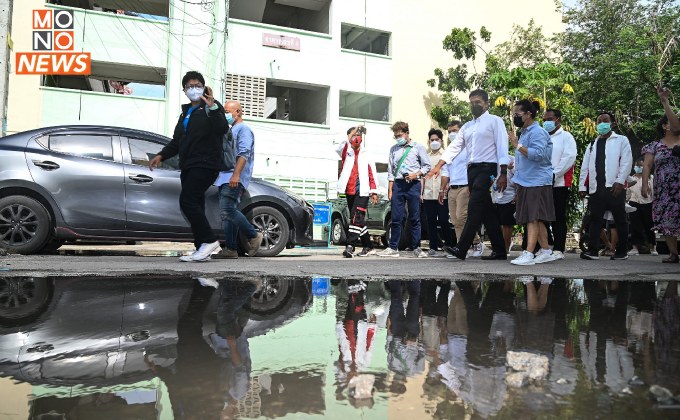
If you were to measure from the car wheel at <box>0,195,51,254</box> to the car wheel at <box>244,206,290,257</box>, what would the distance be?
242 centimetres

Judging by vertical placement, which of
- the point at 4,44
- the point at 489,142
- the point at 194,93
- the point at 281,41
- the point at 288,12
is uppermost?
the point at 288,12

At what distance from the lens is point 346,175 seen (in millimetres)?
8398

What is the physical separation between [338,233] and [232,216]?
8121 millimetres

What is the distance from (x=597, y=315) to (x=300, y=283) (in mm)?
2068

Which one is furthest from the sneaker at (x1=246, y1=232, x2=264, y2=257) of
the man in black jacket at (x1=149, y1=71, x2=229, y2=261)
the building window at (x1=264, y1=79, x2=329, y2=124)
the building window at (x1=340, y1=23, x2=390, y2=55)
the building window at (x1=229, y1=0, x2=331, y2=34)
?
the building window at (x1=340, y1=23, x2=390, y2=55)

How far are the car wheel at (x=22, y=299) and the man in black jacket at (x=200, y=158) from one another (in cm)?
194

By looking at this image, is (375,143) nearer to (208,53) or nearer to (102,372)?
(208,53)

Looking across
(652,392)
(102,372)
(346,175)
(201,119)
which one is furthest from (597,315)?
(346,175)

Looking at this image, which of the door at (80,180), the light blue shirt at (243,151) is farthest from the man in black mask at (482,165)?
the door at (80,180)

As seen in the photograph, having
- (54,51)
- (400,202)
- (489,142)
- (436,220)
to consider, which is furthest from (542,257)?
(54,51)

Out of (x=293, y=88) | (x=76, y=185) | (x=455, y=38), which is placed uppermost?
(x=455, y=38)

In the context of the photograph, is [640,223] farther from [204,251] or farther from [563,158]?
[204,251]

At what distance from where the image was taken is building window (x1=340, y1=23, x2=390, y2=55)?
948 inches

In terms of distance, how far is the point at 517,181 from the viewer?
22.0 feet
